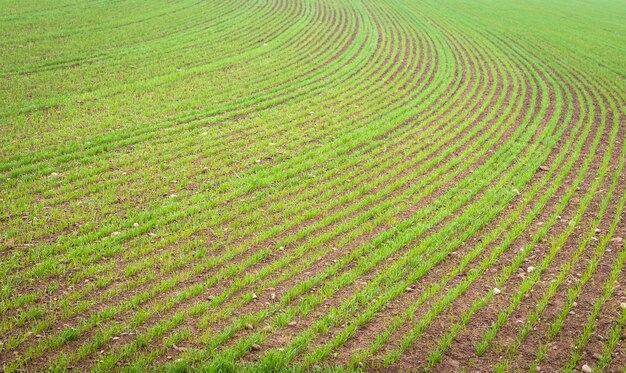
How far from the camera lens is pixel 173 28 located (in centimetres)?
2528

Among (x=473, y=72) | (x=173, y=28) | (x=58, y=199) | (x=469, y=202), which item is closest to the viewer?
(x=58, y=199)

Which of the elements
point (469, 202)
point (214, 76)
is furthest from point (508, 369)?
point (214, 76)

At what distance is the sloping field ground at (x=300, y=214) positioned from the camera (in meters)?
6.32

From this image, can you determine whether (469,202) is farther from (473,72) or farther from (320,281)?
(473,72)

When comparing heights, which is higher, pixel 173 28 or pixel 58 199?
pixel 173 28

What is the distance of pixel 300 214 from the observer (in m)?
9.57

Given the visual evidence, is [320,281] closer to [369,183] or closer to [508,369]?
[508,369]

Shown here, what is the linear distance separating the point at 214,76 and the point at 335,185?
9.62 meters

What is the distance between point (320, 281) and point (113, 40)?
19.4m

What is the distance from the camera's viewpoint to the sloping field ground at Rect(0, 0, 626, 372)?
249 inches

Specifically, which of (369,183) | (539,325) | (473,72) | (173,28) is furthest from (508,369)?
(173,28)

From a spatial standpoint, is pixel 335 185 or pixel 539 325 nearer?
pixel 539 325

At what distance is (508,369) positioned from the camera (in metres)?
5.97

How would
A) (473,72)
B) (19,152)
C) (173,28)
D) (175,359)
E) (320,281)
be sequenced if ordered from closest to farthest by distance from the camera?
(175,359) → (320,281) → (19,152) → (473,72) → (173,28)
